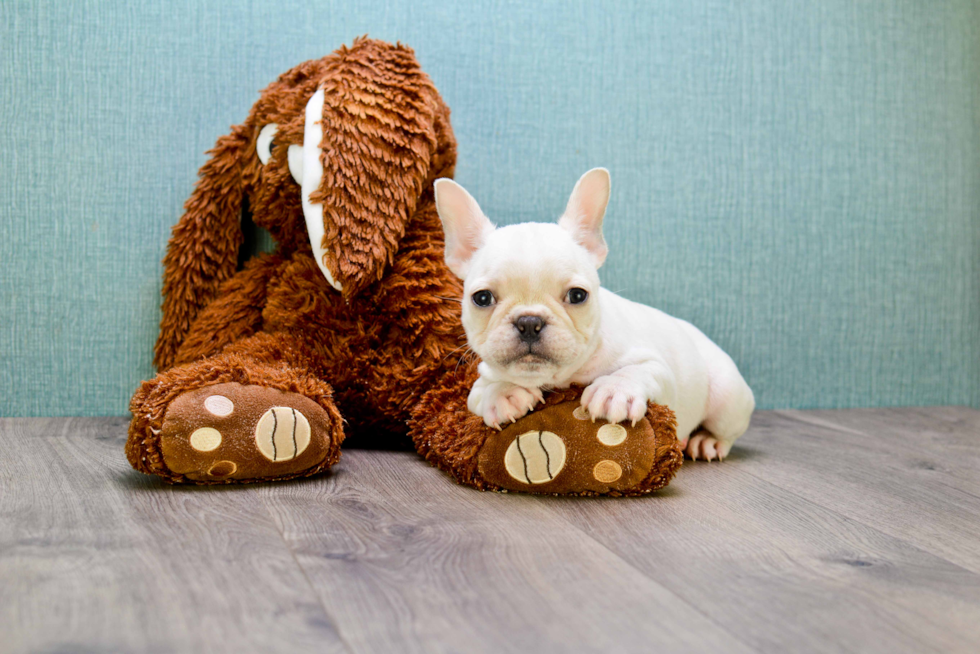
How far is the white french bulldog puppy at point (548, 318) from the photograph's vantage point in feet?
3.77

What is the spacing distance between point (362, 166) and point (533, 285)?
1.51 ft

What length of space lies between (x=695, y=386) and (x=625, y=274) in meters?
0.60

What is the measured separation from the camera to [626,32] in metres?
2.00

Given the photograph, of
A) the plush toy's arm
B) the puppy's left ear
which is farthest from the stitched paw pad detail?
the plush toy's arm

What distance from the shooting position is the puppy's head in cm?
114

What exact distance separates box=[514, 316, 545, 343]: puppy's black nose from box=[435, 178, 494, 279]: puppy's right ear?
212mm

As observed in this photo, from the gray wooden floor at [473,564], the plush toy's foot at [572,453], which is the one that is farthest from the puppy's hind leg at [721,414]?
the plush toy's foot at [572,453]

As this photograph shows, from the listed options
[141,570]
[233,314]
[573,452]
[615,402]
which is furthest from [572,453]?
[233,314]

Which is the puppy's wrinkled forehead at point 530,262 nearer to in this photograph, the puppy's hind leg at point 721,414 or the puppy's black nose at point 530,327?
the puppy's black nose at point 530,327

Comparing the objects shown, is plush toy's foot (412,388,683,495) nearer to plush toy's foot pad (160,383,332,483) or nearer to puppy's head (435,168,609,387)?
puppy's head (435,168,609,387)

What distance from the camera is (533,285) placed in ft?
3.84

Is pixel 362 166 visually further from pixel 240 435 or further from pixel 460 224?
pixel 240 435

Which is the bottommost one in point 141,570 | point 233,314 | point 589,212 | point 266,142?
point 141,570

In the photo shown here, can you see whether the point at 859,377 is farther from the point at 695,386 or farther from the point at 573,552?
the point at 573,552
